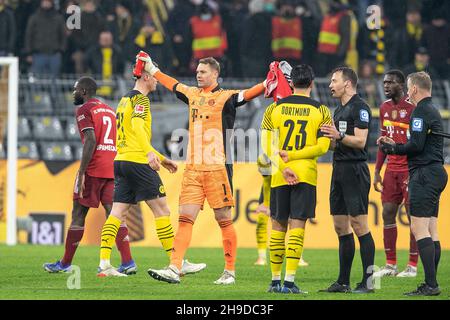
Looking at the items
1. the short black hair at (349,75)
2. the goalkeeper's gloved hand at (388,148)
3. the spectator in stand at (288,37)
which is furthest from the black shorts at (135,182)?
the spectator in stand at (288,37)

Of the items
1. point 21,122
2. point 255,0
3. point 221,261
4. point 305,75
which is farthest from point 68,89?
point 305,75

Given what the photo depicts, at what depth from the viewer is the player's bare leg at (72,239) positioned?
1313 cm

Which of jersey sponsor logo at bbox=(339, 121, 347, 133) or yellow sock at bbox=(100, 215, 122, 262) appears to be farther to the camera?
yellow sock at bbox=(100, 215, 122, 262)

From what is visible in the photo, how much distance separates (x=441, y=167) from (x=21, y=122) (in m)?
10.4

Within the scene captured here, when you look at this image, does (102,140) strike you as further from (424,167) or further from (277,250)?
(424,167)

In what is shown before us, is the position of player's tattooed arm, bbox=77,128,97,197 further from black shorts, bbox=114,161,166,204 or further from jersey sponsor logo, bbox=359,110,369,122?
jersey sponsor logo, bbox=359,110,369,122

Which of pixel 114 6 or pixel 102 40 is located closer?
pixel 102 40

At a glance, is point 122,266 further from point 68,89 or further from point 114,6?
point 114,6

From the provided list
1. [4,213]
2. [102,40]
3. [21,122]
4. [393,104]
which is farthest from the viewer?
[102,40]

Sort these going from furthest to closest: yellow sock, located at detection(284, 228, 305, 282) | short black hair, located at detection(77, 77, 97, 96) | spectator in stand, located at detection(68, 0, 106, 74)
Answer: spectator in stand, located at detection(68, 0, 106, 74)
short black hair, located at detection(77, 77, 97, 96)
yellow sock, located at detection(284, 228, 305, 282)

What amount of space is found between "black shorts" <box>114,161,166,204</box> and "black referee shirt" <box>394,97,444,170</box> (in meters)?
2.91

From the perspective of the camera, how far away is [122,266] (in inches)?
519

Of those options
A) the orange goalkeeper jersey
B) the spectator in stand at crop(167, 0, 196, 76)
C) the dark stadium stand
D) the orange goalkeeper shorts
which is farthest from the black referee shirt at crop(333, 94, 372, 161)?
the spectator in stand at crop(167, 0, 196, 76)

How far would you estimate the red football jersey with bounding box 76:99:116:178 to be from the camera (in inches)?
516
